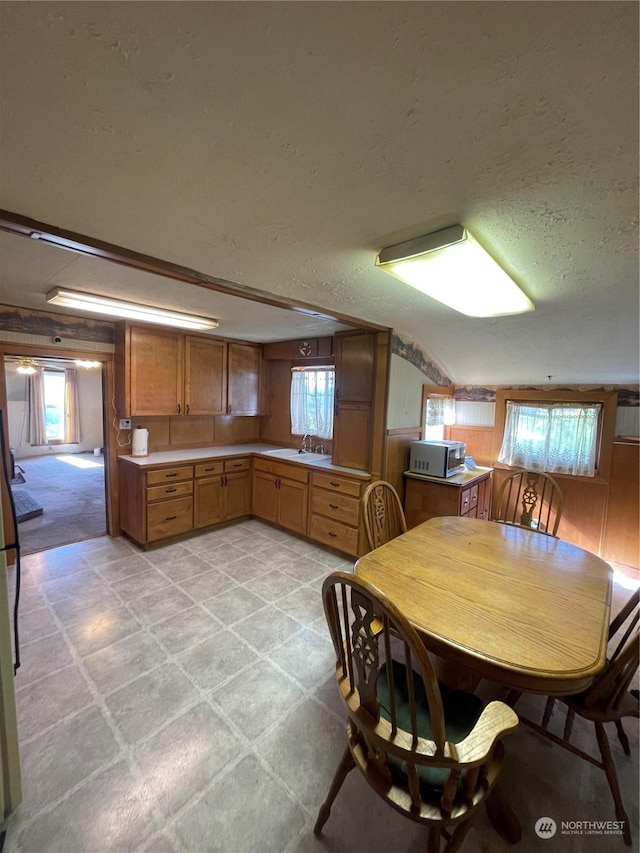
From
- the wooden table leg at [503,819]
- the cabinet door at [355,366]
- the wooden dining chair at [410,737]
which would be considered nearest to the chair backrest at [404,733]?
the wooden dining chair at [410,737]

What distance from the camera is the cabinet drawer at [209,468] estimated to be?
3.71m

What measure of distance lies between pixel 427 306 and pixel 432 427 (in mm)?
1893

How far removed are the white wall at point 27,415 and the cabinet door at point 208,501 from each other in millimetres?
5650

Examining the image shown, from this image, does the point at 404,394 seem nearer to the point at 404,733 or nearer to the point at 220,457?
the point at 220,457

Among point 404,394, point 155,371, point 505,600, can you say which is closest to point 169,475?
point 155,371

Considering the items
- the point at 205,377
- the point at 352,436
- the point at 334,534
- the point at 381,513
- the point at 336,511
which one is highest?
the point at 205,377

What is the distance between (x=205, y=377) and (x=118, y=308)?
4.52 feet

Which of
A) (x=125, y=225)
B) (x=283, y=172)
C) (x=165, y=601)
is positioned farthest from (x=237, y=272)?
(x=165, y=601)

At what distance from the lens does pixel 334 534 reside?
344cm

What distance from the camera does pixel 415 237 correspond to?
1.42m

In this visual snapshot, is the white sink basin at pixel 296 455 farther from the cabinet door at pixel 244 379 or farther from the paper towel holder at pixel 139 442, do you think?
the paper towel holder at pixel 139 442

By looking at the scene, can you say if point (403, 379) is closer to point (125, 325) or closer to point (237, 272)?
point (237, 272)

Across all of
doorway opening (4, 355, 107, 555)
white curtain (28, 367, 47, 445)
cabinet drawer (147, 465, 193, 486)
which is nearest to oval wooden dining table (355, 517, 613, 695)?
cabinet drawer (147, 465, 193, 486)

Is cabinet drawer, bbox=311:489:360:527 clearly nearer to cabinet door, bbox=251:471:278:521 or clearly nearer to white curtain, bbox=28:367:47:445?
cabinet door, bbox=251:471:278:521
